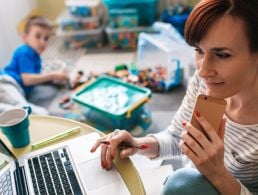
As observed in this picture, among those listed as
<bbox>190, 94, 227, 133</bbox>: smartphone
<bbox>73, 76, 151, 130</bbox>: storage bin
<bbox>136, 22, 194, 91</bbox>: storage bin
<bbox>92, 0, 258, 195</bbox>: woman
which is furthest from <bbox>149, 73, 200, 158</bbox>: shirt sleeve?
<bbox>136, 22, 194, 91</bbox>: storage bin

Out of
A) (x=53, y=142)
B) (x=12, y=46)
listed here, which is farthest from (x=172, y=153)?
(x=12, y=46)

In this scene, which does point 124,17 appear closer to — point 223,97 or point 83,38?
point 83,38

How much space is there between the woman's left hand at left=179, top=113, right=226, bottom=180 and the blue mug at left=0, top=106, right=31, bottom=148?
401 millimetres

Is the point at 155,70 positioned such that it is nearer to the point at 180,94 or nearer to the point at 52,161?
the point at 180,94

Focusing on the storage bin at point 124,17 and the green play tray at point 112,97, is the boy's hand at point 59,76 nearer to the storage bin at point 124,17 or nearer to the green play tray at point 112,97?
the green play tray at point 112,97

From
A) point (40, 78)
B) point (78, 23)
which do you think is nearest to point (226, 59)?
point (40, 78)

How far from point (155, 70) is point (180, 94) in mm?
252

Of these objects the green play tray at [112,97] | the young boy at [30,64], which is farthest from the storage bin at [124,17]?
the green play tray at [112,97]

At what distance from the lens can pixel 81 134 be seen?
0.85m

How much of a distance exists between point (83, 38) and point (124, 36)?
0.34 m

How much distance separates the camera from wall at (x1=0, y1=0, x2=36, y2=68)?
7.55 feet

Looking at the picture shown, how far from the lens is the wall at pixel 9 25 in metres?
2.30

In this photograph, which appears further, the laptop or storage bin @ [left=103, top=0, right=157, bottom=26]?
storage bin @ [left=103, top=0, right=157, bottom=26]

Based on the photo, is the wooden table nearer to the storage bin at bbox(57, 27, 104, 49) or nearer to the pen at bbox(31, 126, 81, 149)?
the pen at bbox(31, 126, 81, 149)
